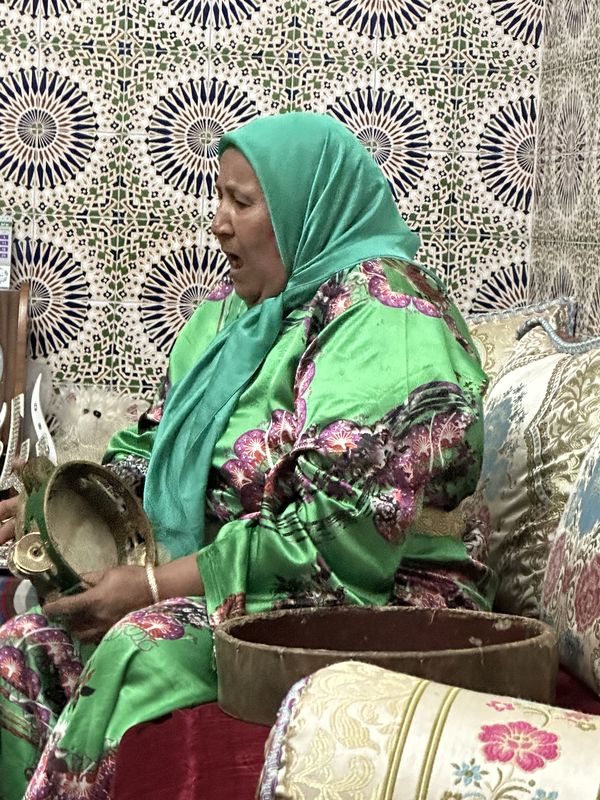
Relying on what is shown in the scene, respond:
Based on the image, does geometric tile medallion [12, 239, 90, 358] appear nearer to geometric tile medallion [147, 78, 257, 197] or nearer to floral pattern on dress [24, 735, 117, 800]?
geometric tile medallion [147, 78, 257, 197]

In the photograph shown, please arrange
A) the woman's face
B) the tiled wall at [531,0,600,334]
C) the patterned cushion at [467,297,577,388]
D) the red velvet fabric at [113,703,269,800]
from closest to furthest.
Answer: the red velvet fabric at [113,703,269,800] → the woman's face → the patterned cushion at [467,297,577,388] → the tiled wall at [531,0,600,334]

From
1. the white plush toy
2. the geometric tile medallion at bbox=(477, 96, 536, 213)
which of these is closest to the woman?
the white plush toy

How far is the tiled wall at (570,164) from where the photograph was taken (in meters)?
2.64

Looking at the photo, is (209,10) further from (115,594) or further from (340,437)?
(115,594)

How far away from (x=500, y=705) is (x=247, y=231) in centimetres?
121

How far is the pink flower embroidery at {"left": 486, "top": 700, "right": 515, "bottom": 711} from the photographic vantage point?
3.28 feet

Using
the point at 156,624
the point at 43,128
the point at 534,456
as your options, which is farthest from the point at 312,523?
the point at 43,128

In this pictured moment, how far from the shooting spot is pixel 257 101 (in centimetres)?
327

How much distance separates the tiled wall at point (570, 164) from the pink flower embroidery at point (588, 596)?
103cm

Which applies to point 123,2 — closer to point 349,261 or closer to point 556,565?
point 349,261

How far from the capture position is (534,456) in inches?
79.3

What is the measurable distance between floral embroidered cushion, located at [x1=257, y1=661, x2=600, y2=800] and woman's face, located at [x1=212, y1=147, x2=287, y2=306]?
1140 mm

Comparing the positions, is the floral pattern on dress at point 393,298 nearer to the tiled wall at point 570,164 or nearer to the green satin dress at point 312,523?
the green satin dress at point 312,523

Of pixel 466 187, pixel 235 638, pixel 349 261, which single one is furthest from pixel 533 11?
pixel 235 638
